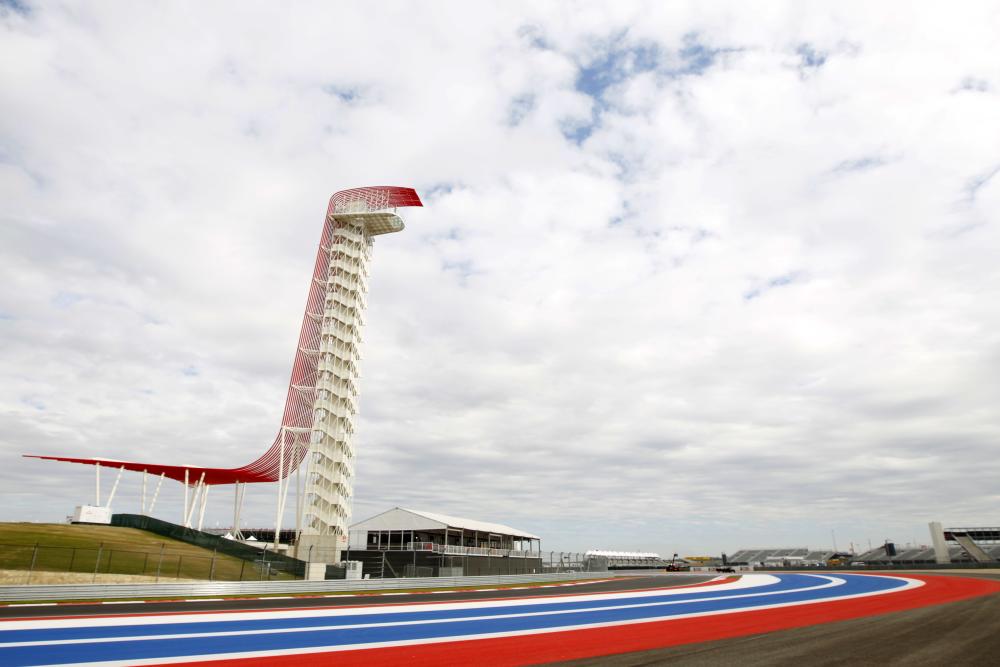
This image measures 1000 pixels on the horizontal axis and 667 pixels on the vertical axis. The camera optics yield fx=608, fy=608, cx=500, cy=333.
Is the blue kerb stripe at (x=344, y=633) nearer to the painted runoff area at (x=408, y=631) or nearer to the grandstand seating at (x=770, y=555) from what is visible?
the painted runoff area at (x=408, y=631)

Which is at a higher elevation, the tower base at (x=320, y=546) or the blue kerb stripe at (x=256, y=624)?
the tower base at (x=320, y=546)

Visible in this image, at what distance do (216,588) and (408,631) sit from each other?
50.0 feet

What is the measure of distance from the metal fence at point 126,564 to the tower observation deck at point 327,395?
15627 millimetres

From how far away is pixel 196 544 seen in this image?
43.7 metres

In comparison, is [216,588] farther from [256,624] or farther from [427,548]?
[427,548]

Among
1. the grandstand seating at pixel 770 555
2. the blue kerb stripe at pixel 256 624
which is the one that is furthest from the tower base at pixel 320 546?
the grandstand seating at pixel 770 555

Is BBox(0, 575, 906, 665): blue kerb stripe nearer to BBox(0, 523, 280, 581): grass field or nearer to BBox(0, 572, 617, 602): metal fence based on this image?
BBox(0, 572, 617, 602): metal fence

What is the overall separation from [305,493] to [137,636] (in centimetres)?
4096

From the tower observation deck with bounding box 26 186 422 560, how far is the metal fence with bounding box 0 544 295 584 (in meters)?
15.6

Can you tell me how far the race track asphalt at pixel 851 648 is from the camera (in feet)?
33.9

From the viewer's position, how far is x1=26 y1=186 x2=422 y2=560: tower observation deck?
173 feet

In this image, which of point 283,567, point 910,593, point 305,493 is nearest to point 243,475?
point 305,493

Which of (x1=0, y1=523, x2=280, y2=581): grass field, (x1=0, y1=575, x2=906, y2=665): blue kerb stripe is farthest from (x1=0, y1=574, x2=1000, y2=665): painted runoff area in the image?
(x1=0, y1=523, x2=280, y2=581): grass field

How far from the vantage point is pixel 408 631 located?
14539mm
